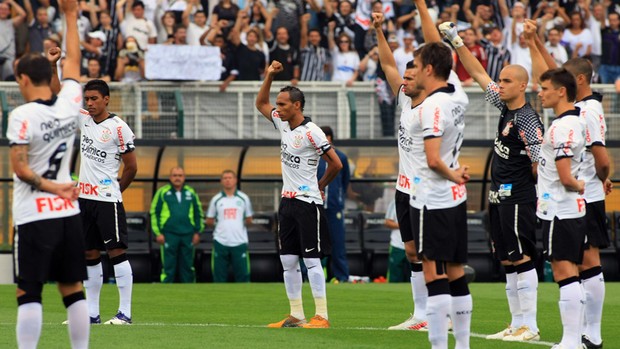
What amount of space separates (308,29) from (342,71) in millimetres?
1562

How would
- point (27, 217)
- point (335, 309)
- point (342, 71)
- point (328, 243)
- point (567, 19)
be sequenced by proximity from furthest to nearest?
point (567, 19)
point (342, 71)
point (335, 309)
point (328, 243)
point (27, 217)

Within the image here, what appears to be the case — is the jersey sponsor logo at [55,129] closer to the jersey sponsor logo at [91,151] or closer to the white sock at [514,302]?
the jersey sponsor logo at [91,151]

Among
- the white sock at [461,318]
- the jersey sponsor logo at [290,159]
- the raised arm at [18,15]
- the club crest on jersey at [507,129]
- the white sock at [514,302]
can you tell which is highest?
the raised arm at [18,15]

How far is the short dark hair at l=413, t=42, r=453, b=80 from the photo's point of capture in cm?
903

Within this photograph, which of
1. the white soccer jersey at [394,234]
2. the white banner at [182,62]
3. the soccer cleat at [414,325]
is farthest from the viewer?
the white banner at [182,62]

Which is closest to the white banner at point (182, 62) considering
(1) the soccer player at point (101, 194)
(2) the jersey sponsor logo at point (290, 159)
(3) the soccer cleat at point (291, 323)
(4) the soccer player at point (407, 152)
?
(1) the soccer player at point (101, 194)

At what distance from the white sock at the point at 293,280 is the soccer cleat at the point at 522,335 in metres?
2.25

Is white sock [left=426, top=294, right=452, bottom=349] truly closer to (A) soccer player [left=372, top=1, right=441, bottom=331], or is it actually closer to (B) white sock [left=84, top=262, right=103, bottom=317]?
(A) soccer player [left=372, top=1, right=441, bottom=331]

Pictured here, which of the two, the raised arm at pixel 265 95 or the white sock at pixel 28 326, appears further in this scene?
the raised arm at pixel 265 95

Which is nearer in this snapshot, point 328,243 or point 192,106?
point 328,243

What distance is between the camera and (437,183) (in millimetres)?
9047

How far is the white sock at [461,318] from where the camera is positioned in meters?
9.04

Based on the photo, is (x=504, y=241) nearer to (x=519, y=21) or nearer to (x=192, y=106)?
(x=192, y=106)

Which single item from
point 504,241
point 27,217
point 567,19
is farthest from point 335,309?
point 567,19
